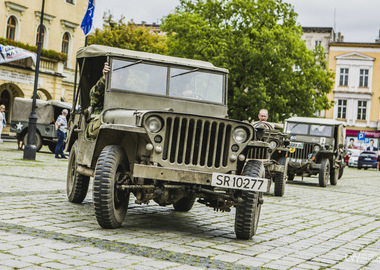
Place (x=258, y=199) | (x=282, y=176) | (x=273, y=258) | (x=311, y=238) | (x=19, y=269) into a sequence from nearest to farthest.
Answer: (x=19, y=269) → (x=273, y=258) → (x=258, y=199) → (x=311, y=238) → (x=282, y=176)

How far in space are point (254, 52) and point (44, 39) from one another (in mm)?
13888

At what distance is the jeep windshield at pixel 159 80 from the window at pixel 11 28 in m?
30.3

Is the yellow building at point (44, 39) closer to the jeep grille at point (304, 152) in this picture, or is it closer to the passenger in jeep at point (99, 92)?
the jeep grille at point (304, 152)

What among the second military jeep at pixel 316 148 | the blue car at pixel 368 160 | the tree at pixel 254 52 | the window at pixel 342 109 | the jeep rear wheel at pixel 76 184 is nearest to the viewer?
the jeep rear wheel at pixel 76 184

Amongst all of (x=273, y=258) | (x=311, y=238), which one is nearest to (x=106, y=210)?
(x=273, y=258)

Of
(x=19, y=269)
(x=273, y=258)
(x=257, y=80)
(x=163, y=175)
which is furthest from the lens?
(x=257, y=80)

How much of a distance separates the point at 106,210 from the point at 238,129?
170 centimetres

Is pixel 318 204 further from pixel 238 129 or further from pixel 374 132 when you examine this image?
pixel 374 132

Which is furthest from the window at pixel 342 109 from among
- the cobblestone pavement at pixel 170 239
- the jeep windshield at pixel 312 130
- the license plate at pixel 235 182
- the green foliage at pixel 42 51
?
the license plate at pixel 235 182

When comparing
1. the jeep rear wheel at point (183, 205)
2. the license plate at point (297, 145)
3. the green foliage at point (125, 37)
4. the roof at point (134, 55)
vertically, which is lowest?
the jeep rear wheel at point (183, 205)

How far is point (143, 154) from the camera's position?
658 centimetres

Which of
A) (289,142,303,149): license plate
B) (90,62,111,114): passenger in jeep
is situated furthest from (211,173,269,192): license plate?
(289,142,303,149): license plate

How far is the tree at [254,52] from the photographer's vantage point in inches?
1471

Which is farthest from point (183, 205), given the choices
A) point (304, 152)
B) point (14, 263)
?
point (304, 152)
